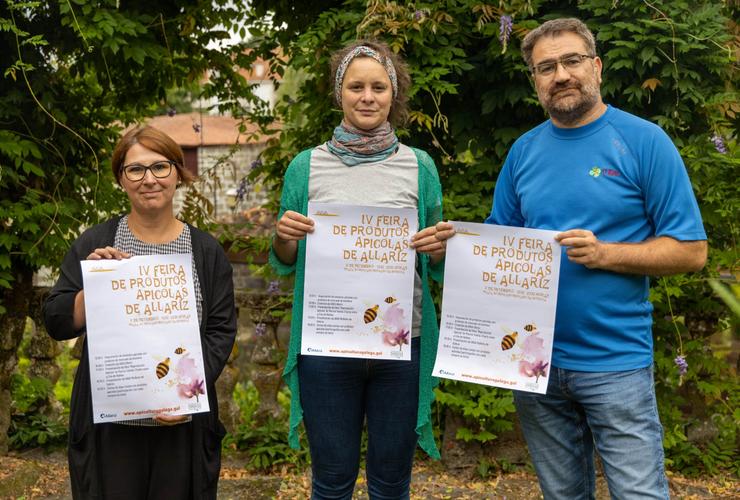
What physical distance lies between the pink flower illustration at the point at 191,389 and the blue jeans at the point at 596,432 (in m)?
1.00

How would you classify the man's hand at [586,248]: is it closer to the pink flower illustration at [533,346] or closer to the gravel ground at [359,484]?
the pink flower illustration at [533,346]

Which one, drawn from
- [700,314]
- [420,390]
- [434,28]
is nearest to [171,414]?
[420,390]

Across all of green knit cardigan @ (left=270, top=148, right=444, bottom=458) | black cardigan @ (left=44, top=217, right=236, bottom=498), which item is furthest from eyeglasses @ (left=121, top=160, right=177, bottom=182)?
green knit cardigan @ (left=270, top=148, right=444, bottom=458)

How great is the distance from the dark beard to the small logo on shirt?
17cm

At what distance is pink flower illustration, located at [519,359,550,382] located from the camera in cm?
237

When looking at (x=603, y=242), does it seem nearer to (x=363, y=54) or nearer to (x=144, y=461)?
(x=363, y=54)

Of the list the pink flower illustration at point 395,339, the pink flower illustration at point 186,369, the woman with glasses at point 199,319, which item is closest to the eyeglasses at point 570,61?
the pink flower illustration at point 395,339

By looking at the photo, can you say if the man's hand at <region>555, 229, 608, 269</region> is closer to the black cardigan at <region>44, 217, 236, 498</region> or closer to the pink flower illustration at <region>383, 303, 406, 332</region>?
the pink flower illustration at <region>383, 303, 406, 332</region>

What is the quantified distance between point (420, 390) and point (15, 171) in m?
2.70

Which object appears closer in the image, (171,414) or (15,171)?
(171,414)

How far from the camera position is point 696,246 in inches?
88.7

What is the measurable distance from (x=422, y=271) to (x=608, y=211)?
0.69 meters

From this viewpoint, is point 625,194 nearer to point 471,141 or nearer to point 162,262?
point 162,262

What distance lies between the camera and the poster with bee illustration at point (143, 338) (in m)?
2.46
